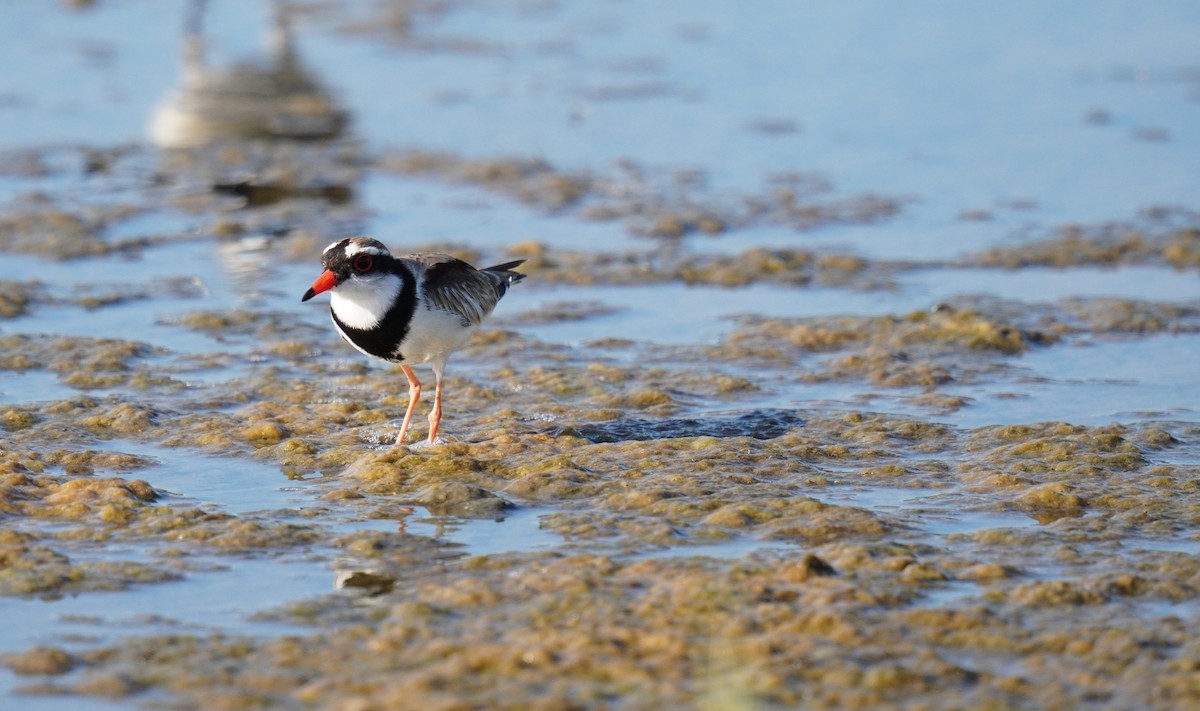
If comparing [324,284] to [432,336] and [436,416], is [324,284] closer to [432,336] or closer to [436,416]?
[432,336]

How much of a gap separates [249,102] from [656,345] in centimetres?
578

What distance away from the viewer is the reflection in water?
38.0ft

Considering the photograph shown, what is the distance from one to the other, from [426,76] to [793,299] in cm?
558

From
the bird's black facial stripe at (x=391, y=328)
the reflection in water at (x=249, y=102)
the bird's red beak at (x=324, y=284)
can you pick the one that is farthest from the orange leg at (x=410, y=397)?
the reflection in water at (x=249, y=102)

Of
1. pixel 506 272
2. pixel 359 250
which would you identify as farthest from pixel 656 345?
pixel 359 250

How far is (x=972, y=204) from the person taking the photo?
32.7 ft

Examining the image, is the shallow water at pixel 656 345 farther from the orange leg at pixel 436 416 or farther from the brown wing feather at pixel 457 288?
the brown wing feather at pixel 457 288

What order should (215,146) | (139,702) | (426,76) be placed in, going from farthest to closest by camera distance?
(426,76) < (215,146) < (139,702)

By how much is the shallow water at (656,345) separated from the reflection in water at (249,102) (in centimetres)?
22

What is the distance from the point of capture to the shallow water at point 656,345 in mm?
4973

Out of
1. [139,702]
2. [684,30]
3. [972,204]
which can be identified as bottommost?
[139,702]

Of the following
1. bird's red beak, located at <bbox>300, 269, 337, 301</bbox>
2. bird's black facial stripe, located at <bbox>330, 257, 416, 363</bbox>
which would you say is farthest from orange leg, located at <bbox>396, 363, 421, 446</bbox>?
bird's red beak, located at <bbox>300, 269, 337, 301</bbox>

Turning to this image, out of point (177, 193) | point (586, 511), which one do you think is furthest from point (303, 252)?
point (586, 511)

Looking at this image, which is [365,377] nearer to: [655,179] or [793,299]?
[793,299]
